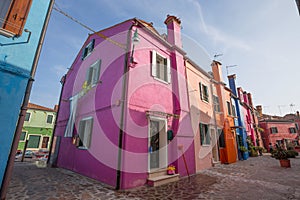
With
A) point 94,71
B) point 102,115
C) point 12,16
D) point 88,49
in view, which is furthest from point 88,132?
point 88,49

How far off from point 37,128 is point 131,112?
22.8 m

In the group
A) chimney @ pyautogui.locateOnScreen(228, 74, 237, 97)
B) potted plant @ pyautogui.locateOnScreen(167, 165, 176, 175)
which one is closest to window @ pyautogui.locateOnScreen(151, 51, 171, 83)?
potted plant @ pyautogui.locateOnScreen(167, 165, 176, 175)

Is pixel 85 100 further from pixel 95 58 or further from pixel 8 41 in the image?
pixel 8 41

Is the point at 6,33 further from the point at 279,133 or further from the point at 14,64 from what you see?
the point at 279,133

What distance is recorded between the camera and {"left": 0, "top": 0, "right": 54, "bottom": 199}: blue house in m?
3.47

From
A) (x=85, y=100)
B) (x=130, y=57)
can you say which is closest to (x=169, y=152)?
(x=130, y=57)

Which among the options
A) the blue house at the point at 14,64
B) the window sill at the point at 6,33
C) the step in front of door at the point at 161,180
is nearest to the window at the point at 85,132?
the step in front of door at the point at 161,180

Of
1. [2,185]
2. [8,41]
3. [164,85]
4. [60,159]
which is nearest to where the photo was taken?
[2,185]

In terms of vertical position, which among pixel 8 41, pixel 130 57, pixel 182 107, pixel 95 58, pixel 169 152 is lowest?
pixel 169 152

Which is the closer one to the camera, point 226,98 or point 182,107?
point 182,107

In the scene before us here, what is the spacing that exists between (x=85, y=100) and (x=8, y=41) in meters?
4.99

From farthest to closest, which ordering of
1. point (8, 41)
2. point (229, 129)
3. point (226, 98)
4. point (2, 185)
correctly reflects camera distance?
1. point (226, 98)
2. point (229, 129)
3. point (8, 41)
4. point (2, 185)

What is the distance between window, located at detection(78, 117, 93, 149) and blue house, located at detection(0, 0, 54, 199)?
→ 3.82 metres

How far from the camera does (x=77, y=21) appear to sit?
179 inches
